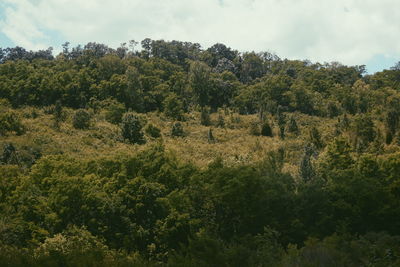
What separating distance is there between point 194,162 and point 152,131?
1909cm

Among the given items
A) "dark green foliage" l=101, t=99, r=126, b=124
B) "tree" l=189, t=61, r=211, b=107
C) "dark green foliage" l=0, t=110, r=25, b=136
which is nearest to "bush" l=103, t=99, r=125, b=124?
"dark green foliage" l=101, t=99, r=126, b=124

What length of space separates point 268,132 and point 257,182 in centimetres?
3894

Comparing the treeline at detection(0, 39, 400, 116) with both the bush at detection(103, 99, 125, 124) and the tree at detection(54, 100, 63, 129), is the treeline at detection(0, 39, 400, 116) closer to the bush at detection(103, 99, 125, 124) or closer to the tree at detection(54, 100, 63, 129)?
the bush at detection(103, 99, 125, 124)

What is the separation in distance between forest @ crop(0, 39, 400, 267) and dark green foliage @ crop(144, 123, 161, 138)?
0.21 meters

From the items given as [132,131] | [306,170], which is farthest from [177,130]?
[306,170]

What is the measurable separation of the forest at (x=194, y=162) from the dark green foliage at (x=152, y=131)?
0.21 m

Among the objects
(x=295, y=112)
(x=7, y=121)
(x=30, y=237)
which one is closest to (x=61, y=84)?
(x=7, y=121)

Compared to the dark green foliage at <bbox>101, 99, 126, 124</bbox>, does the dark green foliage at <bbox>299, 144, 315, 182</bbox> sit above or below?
below

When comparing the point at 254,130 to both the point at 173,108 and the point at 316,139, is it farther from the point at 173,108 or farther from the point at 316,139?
the point at 173,108

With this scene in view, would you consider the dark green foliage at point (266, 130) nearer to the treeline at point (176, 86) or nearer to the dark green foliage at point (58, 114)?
the treeline at point (176, 86)

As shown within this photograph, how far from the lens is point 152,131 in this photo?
63.8 m

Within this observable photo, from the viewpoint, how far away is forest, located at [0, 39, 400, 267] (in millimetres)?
21453

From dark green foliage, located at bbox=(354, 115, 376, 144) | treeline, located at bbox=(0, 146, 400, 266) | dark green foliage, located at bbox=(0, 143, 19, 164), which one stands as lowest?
treeline, located at bbox=(0, 146, 400, 266)

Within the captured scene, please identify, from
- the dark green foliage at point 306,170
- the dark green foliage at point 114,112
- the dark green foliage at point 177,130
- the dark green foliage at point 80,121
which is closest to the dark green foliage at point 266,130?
the dark green foliage at point 177,130
